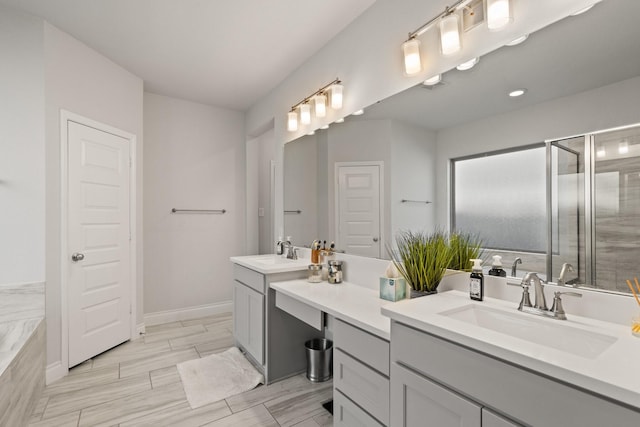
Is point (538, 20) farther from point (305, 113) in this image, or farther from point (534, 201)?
point (305, 113)

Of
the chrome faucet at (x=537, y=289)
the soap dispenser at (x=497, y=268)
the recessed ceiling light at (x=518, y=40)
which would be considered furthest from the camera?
the soap dispenser at (x=497, y=268)

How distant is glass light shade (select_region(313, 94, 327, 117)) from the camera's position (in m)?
2.46

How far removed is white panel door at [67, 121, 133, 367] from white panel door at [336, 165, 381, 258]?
2.09m

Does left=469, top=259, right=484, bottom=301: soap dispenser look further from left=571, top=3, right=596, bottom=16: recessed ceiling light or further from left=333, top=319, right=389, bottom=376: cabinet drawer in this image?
left=571, top=3, right=596, bottom=16: recessed ceiling light

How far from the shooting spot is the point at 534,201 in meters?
1.33

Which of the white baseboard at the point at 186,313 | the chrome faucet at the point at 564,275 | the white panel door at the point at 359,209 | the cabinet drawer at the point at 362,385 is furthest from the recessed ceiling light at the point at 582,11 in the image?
the white baseboard at the point at 186,313

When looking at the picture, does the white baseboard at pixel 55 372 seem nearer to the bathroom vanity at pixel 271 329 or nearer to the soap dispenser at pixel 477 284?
the bathroom vanity at pixel 271 329

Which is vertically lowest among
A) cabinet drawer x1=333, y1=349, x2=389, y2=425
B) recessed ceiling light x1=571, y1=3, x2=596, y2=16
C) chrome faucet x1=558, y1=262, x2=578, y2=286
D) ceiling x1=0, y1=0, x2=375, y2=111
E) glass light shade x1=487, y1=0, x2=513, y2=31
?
cabinet drawer x1=333, y1=349, x2=389, y2=425

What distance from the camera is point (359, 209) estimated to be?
211 cm

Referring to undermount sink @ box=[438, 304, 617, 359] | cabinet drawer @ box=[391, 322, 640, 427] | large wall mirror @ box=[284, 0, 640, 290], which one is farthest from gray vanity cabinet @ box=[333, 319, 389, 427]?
large wall mirror @ box=[284, 0, 640, 290]

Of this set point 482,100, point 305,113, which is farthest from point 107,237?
point 482,100

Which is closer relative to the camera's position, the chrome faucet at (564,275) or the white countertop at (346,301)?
the chrome faucet at (564,275)

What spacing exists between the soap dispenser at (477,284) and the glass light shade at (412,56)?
1.05m

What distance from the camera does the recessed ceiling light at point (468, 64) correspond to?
147cm
